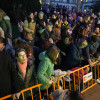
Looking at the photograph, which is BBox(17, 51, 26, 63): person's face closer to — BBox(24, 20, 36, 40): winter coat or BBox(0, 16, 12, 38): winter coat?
BBox(0, 16, 12, 38): winter coat

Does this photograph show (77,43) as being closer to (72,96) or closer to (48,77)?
(48,77)

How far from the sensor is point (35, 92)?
9.00 ft

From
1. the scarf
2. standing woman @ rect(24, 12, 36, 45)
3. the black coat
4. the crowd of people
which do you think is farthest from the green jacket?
standing woman @ rect(24, 12, 36, 45)

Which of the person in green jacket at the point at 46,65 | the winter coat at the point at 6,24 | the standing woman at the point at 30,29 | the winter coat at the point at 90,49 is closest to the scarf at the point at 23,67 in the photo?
the person in green jacket at the point at 46,65

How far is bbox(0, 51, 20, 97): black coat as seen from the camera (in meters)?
1.94

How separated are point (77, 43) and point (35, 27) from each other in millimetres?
2179

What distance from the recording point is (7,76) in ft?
6.71

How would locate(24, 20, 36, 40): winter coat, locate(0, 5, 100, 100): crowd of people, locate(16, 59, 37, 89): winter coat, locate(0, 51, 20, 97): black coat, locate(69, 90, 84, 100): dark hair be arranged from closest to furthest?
1. locate(69, 90, 84, 100): dark hair
2. locate(0, 51, 20, 97): black coat
3. locate(0, 5, 100, 100): crowd of people
4. locate(16, 59, 37, 89): winter coat
5. locate(24, 20, 36, 40): winter coat

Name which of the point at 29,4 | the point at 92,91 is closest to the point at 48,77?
the point at 92,91

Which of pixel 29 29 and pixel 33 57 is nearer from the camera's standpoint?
pixel 33 57

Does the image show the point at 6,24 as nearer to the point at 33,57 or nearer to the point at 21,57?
the point at 33,57

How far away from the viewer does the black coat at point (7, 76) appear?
6.36ft

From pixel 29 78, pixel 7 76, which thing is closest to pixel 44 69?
pixel 29 78

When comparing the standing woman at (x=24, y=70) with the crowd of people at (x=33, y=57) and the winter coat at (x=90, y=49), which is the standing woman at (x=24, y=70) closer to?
the crowd of people at (x=33, y=57)
